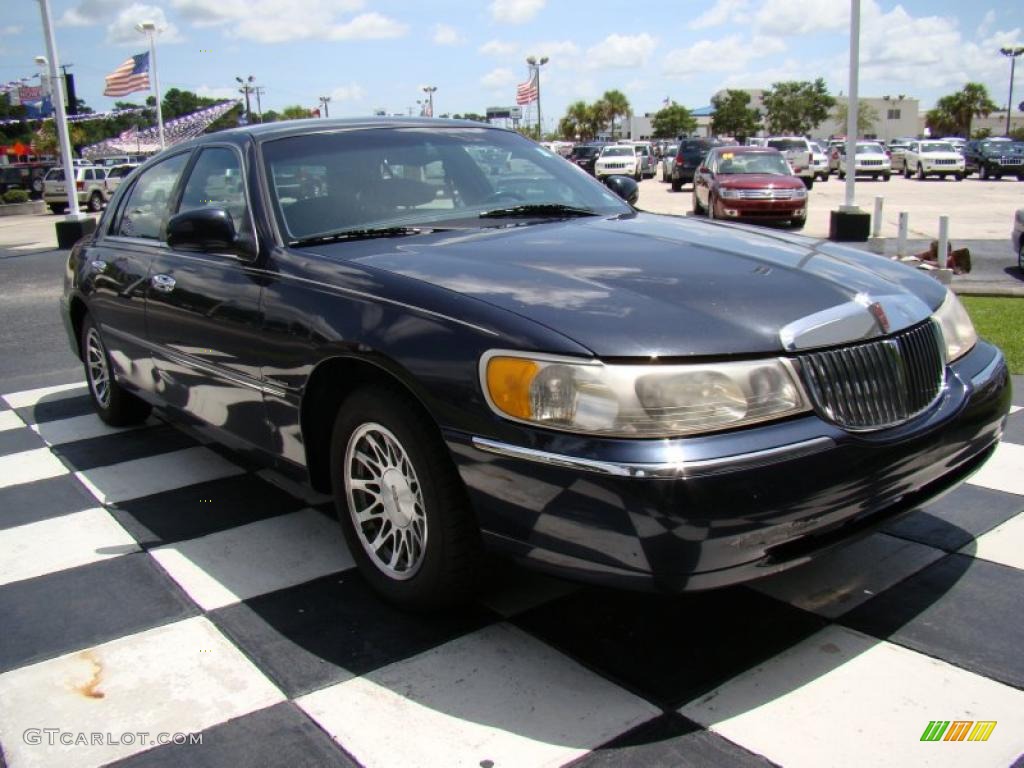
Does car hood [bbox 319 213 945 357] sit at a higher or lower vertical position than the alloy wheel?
higher

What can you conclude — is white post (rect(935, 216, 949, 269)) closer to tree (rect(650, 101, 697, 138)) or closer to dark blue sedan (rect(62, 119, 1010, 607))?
dark blue sedan (rect(62, 119, 1010, 607))

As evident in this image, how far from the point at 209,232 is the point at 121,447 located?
7.16ft

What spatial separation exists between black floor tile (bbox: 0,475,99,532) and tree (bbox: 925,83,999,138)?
361ft

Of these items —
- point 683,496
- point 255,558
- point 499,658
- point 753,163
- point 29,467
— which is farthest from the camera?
point 753,163

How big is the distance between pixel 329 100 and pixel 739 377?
78853 mm

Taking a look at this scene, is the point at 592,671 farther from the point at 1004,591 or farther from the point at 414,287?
the point at 1004,591

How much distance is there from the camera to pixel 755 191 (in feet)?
56.3

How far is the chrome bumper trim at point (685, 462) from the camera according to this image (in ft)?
7.27

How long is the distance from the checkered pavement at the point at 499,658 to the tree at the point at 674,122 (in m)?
105

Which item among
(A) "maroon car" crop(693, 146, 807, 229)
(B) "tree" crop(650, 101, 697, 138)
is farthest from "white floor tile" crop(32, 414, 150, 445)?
(B) "tree" crop(650, 101, 697, 138)

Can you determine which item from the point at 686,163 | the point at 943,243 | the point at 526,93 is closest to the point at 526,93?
the point at 526,93

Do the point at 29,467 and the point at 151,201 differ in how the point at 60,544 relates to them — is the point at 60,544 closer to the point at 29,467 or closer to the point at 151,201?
the point at 29,467

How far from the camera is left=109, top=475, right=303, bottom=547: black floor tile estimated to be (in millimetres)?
3861

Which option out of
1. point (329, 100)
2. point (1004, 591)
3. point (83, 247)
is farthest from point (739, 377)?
point (329, 100)
